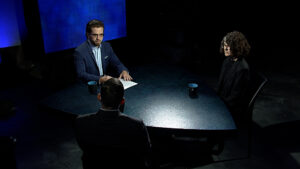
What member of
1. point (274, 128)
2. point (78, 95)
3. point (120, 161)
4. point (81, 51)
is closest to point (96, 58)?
point (81, 51)

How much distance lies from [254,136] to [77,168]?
2.15 metres

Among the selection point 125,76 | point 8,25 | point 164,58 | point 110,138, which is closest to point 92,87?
point 125,76

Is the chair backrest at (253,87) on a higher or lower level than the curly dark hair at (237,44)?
lower

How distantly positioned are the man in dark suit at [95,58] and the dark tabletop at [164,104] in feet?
0.70

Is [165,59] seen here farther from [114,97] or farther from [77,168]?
[114,97]

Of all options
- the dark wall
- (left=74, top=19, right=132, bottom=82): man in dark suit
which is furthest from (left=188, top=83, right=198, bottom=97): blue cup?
the dark wall

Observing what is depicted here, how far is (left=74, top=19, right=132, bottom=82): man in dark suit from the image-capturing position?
2920mm

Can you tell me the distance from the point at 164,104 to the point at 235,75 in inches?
32.9

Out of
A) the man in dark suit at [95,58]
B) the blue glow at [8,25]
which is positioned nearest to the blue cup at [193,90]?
the man in dark suit at [95,58]

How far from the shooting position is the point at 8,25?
4551mm

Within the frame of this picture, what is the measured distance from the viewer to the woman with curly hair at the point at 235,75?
8.48ft

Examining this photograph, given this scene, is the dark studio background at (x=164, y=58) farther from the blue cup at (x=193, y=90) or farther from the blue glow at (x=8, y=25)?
the blue cup at (x=193, y=90)

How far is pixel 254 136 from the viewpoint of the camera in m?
3.31

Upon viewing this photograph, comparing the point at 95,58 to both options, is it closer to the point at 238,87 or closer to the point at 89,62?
the point at 89,62
